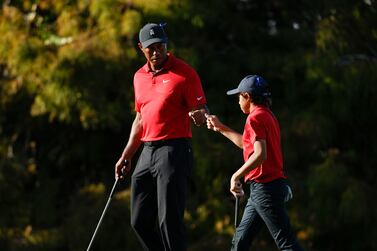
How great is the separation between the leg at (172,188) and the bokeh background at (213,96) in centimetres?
440

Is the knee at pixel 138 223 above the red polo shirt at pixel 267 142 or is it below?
below

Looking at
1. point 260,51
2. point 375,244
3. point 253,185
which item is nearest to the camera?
point 253,185

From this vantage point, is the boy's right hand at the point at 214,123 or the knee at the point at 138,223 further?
the knee at the point at 138,223

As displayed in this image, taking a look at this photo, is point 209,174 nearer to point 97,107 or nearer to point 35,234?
point 97,107

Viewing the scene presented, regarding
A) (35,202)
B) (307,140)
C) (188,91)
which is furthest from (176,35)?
(188,91)

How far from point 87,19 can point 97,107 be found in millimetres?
973

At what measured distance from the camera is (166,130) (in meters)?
5.79

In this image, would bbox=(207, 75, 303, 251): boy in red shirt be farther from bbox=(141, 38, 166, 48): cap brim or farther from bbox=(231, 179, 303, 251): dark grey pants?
bbox=(141, 38, 166, 48): cap brim

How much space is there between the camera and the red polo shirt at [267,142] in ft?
18.1

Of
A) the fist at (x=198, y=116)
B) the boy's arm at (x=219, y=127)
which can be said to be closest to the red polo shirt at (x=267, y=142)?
the boy's arm at (x=219, y=127)

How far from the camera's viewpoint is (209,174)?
10.5m

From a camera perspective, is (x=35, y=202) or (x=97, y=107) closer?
(x=97, y=107)

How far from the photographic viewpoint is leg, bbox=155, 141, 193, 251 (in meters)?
5.76

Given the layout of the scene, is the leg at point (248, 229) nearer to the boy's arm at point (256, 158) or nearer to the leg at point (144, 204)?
the boy's arm at point (256, 158)
